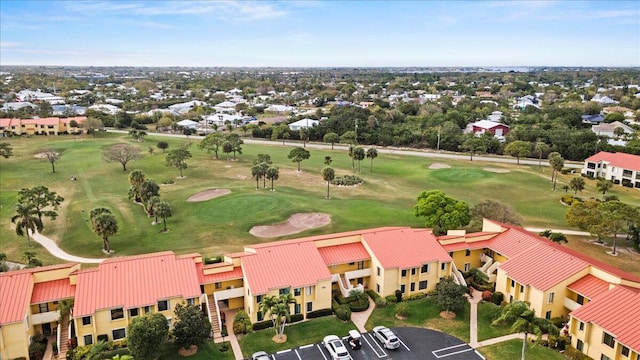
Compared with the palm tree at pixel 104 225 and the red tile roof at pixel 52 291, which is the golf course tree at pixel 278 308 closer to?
the red tile roof at pixel 52 291

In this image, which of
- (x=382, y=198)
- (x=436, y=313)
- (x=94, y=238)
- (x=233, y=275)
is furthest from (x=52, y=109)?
(x=436, y=313)

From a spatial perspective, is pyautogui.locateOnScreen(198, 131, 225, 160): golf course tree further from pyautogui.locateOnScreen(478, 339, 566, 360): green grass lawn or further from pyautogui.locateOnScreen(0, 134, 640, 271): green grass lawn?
pyautogui.locateOnScreen(478, 339, 566, 360): green grass lawn

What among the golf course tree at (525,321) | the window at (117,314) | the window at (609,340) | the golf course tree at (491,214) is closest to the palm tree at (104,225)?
the window at (117,314)

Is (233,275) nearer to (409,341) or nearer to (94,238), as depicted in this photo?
(409,341)

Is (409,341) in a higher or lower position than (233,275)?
lower

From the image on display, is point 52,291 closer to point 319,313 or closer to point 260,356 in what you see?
point 260,356

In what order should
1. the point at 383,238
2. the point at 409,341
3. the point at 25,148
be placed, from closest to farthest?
the point at 409,341 → the point at 383,238 → the point at 25,148
